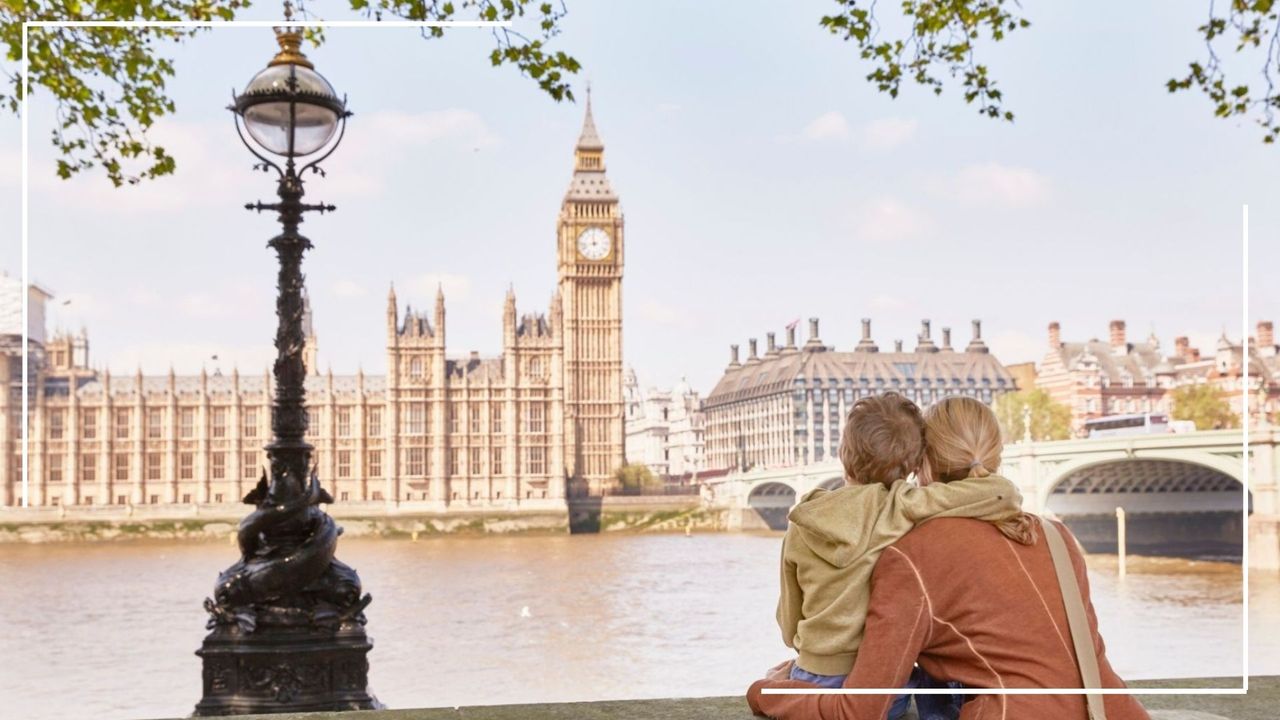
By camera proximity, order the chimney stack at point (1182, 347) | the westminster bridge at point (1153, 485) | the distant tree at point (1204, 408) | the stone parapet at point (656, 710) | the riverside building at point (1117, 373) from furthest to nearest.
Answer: the chimney stack at point (1182, 347), the riverside building at point (1117, 373), the distant tree at point (1204, 408), the westminster bridge at point (1153, 485), the stone parapet at point (656, 710)

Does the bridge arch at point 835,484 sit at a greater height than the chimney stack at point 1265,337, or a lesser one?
lesser

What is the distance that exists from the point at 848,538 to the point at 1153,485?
20.9 meters

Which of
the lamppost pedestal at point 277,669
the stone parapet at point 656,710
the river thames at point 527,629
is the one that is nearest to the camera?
the stone parapet at point 656,710

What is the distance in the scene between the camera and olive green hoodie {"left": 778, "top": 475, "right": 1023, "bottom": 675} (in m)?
1.34

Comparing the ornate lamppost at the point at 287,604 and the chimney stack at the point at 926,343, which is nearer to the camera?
the ornate lamppost at the point at 287,604

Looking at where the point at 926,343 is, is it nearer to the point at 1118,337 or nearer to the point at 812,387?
the point at 1118,337

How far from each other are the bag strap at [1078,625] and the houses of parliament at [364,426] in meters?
36.1

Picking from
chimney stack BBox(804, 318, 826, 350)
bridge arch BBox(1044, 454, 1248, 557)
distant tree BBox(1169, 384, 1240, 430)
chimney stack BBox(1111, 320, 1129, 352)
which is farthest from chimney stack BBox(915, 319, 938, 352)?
bridge arch BBox(1044, 454, 1248, 557)

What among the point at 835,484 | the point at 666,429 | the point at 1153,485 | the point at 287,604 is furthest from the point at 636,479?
the point at 287,604

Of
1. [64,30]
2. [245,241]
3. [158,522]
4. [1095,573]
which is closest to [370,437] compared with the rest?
[158,522]

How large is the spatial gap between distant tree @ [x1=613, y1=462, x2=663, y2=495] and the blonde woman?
1432 inches

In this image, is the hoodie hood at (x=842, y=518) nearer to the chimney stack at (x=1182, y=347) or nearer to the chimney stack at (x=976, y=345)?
the chimney stack at (x=1182, y=347)

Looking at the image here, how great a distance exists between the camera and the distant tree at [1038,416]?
25.8 m

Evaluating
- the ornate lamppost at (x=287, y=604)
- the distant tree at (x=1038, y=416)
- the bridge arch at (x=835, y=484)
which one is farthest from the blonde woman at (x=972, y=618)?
the distant tree at (x=1038, y=416)
